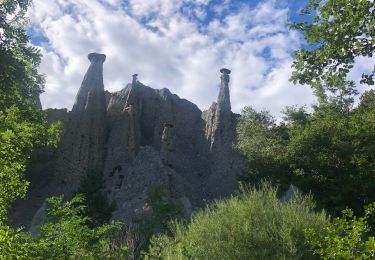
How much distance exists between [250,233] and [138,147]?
3194cm

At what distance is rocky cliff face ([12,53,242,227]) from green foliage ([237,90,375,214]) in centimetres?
Answer: 671

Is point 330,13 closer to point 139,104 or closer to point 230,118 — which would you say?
point 230,118

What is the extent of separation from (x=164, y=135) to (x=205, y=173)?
5780 millimetres

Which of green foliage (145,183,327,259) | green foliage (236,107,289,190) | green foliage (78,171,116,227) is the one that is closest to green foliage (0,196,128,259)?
green foliage (145,183,327,259)

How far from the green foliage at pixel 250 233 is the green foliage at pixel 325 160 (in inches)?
518

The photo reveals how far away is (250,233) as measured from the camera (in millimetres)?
12273

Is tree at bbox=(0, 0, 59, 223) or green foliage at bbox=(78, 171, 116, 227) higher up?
tree at bbox=(0, 0, 59, 223)

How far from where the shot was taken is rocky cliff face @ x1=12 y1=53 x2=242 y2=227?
38.8 m

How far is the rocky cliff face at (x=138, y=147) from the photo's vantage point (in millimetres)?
38812

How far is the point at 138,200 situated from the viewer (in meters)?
33.5

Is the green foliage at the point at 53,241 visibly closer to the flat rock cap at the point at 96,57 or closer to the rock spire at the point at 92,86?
the rock spire at the point at 92,86

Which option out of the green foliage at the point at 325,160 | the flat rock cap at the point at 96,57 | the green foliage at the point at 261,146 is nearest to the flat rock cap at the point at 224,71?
the green foliage at the point at 261,146

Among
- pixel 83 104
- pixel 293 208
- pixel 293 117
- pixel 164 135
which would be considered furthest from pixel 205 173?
pixel 293 208

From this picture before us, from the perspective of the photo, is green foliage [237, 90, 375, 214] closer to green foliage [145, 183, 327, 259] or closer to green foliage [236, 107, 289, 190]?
green foliage [236, 107, 289, 190]
